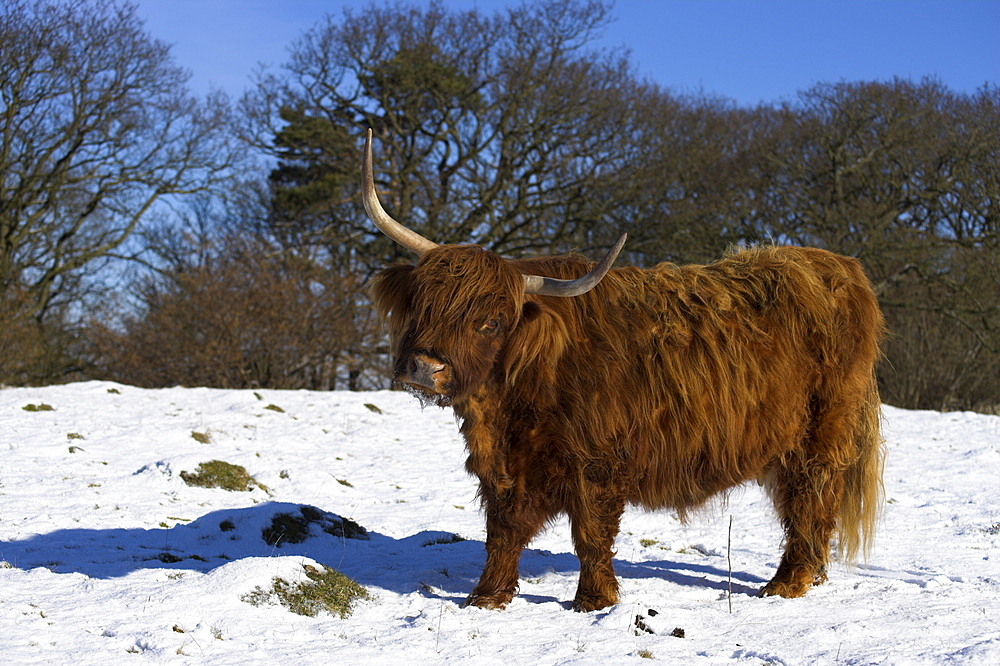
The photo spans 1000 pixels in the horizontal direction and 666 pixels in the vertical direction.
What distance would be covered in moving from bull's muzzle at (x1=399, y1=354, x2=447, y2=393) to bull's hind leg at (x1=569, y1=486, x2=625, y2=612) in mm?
1025

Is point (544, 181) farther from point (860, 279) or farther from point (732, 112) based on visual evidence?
point (860, 279)

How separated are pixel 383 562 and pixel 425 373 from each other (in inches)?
74.7

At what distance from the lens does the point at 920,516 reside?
6.96m

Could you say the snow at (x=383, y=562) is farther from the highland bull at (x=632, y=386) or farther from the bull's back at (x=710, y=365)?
the bull's back at (x=710, y=365)

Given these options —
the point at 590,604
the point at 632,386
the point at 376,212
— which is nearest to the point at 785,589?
the point at 590,604

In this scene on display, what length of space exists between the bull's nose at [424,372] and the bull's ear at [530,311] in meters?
0.56

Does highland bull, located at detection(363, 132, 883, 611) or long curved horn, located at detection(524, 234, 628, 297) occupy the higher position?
long curved horn, located at detection(524, 234, 628, 297)

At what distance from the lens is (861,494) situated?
16.5ft

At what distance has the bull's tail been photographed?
16.5ft

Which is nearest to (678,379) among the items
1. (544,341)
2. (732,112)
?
(544,341)

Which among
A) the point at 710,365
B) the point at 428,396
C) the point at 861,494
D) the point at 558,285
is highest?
the point at 558,285

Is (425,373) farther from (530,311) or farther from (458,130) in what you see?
(458,130)

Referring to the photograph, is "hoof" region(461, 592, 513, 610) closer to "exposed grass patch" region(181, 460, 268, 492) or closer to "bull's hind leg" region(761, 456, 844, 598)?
"bull's hind leg" region(761, 456, 844, 598)

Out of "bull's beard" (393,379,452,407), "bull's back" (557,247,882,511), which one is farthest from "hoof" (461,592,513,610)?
"bull's beard" (393,379,452,407)
